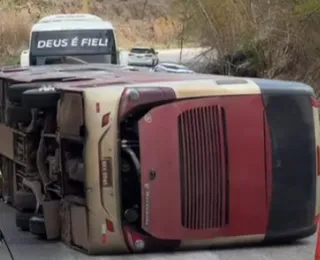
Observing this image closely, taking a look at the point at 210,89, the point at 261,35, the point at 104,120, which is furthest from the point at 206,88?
the point at 261,35

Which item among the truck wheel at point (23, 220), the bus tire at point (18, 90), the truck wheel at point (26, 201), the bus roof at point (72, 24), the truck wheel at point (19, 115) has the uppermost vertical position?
the bus tire at point (18, 90)

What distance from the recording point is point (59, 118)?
959 centimetres

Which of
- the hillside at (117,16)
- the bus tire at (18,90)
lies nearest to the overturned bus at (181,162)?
the bus tire at (18,90)

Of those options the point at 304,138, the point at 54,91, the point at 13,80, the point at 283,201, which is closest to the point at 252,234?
the point at 283,201

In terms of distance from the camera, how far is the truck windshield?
74.6 feet

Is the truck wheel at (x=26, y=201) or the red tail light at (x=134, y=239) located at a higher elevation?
the red tail light at (x=134, y=239)

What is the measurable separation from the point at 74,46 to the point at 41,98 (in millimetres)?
13495

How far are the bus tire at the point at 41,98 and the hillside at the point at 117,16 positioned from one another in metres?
49.1

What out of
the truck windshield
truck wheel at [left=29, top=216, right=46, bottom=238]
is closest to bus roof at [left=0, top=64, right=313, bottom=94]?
truck wheel at [left=29, top=216, right=46, bottom=238]

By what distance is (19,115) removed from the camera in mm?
10703

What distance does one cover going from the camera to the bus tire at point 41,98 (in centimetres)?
975

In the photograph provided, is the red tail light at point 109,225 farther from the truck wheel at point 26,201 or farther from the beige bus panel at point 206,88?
the truck wheel at point 26,201

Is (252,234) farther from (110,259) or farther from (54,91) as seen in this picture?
(54,91)

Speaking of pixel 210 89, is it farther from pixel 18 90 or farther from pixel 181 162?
pixel 18 90
